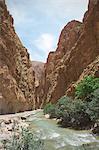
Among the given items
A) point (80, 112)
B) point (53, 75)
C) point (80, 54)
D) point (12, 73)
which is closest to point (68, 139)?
point (80, 112)

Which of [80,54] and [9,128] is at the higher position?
[80,54]

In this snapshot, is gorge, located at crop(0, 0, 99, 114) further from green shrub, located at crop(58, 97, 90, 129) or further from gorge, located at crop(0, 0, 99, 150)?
green shrub, located at crop(58, 97, 90, 129)

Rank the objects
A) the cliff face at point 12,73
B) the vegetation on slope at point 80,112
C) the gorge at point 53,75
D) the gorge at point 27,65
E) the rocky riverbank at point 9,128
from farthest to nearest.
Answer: the gorge at point 27,65 < the cliff face at point 12,73 < the gorge at point 53,75 < the vegetation on slope at point 80,112 < the rocky riverbank at point 9,128

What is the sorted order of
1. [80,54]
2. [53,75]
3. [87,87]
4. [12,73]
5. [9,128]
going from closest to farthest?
[9,128]
[87,87]
[12,73]
[80,54]
[53,75]

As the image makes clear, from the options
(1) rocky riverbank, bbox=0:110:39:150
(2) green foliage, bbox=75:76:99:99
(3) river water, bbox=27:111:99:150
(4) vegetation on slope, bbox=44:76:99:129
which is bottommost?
(3) river water, bbox=27:111:99:150

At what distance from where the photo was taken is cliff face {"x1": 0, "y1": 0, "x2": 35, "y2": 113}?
137 feet

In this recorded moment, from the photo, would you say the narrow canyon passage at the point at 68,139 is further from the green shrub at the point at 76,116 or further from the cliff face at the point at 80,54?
the cliff face at the point at 80,54

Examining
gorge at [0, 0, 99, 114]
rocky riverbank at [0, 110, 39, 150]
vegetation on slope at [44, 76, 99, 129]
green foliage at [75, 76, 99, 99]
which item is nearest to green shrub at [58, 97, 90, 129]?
vegetation on slope at [44, 76, 99, 129]

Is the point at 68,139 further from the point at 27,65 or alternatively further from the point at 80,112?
the point at 27,65

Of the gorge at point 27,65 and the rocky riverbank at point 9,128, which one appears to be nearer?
the rocky riverbank at point 9,128

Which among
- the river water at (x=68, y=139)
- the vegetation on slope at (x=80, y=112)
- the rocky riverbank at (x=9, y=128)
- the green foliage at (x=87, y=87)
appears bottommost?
the river water at (x=68, y=139)

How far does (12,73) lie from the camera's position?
4778 centimetres

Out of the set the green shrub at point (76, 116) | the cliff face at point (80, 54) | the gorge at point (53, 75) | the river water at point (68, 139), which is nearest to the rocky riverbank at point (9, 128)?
the gorge at point (53, 75)

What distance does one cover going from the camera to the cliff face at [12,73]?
137 ft
